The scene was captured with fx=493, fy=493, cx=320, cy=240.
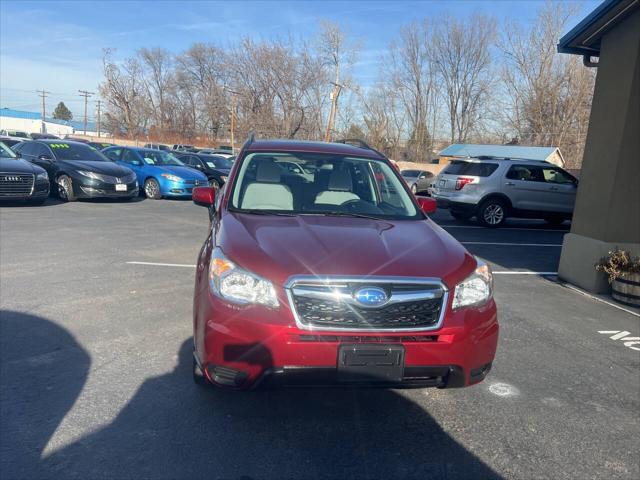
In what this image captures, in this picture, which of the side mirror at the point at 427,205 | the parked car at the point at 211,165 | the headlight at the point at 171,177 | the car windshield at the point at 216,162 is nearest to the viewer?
the side mirror at the point at 427,205

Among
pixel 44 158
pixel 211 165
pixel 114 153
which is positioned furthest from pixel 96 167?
pixel 211 165

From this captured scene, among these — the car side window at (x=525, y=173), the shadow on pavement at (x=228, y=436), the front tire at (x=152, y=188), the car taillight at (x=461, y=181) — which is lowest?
the shadow on pavement at (x=228, y=436)

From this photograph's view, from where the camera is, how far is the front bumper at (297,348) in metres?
2.60

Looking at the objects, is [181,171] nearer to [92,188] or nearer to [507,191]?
[92,188]

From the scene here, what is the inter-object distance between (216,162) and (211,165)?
1.78 feet

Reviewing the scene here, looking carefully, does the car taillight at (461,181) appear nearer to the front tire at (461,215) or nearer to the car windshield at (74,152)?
the front tire at (461,215)

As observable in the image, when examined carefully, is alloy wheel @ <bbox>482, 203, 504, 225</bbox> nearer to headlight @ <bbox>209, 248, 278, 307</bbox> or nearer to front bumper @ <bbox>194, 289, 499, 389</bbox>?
front bumper @ <bbox>194, 289, 499, 389</bbox>

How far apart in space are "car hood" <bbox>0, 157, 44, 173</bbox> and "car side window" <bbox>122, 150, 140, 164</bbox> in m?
4.60

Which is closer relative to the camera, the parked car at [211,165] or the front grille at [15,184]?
the front grille at [15,184]

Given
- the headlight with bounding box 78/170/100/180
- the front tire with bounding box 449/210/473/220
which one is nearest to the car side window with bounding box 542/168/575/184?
the front tire with bounding box 449/210/473/220

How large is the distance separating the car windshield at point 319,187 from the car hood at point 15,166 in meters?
9.36

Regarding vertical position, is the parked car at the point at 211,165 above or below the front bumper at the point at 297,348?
above

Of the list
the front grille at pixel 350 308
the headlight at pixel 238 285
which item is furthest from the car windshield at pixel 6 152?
the front grille at pixel 350 308

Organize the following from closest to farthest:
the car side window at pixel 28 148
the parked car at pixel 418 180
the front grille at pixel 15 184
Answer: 1. the front grille at pixel 15 184
2. the car side window at pixel 28 148
3. the parked car at pixel 418 180
